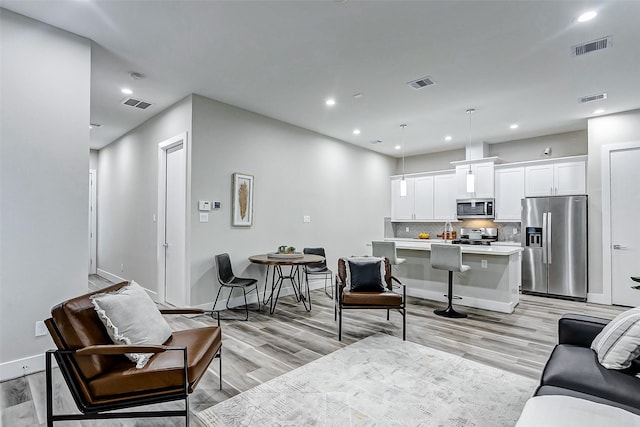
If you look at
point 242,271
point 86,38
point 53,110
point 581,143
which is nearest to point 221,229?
point 242,271

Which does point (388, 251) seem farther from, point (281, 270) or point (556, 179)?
point (556, 179)

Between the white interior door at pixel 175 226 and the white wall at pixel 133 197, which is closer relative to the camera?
the white interior door at pixel 175 226

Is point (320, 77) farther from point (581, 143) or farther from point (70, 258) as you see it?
point (581, 143)

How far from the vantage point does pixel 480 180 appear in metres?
6.61

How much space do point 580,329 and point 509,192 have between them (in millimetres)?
4759

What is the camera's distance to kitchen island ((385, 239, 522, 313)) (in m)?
4.42

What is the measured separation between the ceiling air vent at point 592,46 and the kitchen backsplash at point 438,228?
406 cm

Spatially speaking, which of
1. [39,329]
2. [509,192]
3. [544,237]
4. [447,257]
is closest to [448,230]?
[509,192]

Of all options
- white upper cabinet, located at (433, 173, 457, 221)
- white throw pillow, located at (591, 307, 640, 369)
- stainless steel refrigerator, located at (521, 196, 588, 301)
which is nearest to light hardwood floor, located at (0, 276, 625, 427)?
stainless steel refrigerator, located at (521, 196, 588, 301)

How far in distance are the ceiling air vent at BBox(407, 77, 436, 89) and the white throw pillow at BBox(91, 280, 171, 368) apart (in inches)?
144

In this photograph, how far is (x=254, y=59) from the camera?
3.39 m

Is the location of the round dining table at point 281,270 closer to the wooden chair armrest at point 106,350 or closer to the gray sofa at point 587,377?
the wooden chair armrest at point 106,350

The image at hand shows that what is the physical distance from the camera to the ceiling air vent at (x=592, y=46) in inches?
118

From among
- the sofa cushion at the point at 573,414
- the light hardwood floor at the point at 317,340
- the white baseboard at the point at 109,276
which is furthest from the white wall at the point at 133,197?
the sofa cushion at the point at 573,414
